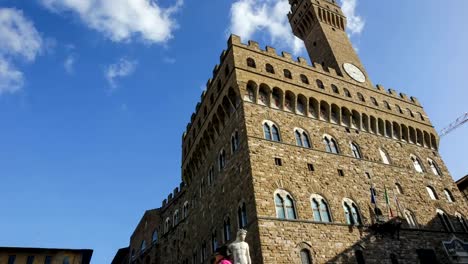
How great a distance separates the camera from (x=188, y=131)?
25703mm

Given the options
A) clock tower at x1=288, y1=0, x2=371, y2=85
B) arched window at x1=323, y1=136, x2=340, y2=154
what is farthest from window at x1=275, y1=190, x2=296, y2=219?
clock tower at x1=288, y1=0, x2=371, y2=85

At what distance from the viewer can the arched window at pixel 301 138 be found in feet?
58.4

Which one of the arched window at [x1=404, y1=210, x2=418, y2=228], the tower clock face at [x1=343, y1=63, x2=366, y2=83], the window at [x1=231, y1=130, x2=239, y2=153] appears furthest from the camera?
the tower clock face at [x1=343, y1=63, x2=366, y2=83]

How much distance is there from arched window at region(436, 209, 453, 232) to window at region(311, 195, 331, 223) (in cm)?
834

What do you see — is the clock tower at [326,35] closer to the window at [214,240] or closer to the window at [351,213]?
the window at [351,213]

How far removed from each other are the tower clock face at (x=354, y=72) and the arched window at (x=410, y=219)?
979 cm

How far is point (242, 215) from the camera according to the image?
15094 mm

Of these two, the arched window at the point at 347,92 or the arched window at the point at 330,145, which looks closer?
the arched window at the point at 330,145

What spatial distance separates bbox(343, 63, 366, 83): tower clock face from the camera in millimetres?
23828

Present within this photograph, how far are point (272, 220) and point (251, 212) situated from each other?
0.94 metres

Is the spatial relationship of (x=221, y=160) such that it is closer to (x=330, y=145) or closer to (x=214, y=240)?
(x=214, y=240)

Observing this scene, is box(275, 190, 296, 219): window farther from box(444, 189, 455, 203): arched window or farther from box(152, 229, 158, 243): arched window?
box(152, 229, 158, 243): arched window

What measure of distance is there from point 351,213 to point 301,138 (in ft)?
14.9

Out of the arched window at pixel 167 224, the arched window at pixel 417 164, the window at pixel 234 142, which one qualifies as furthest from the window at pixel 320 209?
the arched window at pixel 167 224
